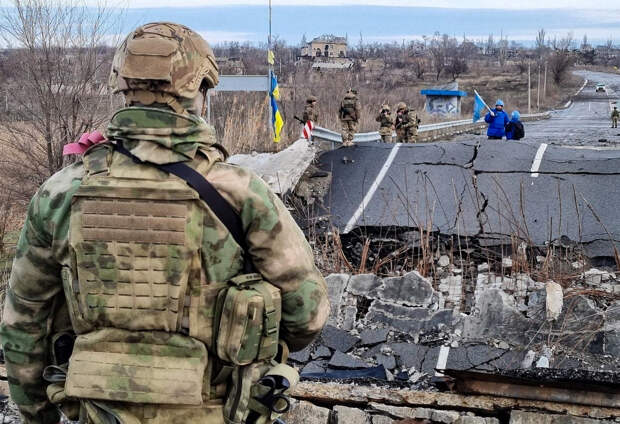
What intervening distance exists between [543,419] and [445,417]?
0.44 meters

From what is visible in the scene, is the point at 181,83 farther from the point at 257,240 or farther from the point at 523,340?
the point at 523,340

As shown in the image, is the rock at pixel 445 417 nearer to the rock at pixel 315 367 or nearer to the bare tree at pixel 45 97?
the rock at pixel 315 367

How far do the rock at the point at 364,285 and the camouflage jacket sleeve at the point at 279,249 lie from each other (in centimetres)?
354

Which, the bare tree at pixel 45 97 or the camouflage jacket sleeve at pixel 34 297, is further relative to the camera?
the bare tree at pixel 45 97

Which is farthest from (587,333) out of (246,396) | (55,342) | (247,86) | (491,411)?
(247,86)

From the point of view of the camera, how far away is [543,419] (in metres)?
3.61

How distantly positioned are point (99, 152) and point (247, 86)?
10.4 meters

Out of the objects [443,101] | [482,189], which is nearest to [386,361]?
[482,189]

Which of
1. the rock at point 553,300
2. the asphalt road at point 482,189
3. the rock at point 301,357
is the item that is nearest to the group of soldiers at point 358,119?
the asphalt road at point 482,189

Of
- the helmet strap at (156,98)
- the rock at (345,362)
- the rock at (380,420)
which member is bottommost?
the rock at (345,362)

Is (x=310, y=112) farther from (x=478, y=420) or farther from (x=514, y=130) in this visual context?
(x=478, y=420)

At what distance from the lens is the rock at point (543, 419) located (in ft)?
11.7

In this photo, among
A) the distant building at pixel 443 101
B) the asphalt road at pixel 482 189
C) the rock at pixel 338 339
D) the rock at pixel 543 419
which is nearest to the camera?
the rock at pixel 543 419

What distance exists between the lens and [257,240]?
7.50 ft
